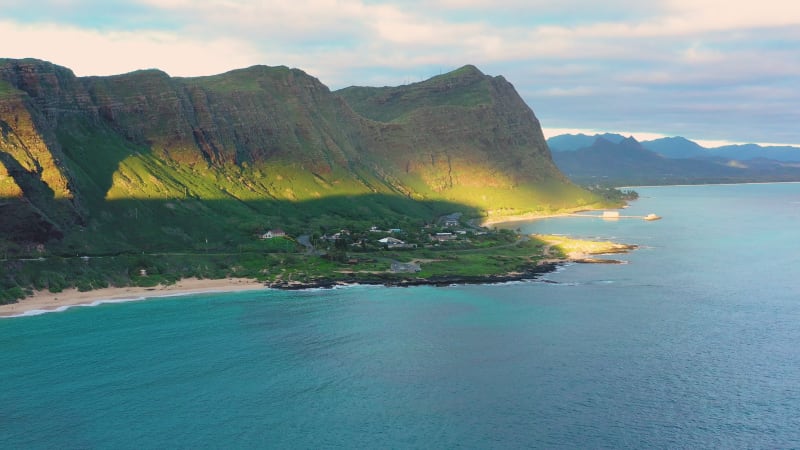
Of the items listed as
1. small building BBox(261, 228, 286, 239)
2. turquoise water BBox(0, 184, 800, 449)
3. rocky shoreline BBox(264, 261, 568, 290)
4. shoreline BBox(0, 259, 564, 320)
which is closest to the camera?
turquoise water BBox(0, 184, 800, 449)

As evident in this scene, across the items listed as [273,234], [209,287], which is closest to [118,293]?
[209,287]

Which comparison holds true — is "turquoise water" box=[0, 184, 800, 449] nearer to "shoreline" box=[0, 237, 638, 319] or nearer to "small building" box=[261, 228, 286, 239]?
"shoreline" box=[0, 237, 638, 319]

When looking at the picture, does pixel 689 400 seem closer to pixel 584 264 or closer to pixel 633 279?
pixel 633 279

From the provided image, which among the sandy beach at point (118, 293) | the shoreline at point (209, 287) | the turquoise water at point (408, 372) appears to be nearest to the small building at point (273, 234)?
the sandy beach at point (118, 293)

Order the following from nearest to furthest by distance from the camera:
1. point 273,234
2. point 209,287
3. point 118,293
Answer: point 118,293 → point 209,287 → point 273,234

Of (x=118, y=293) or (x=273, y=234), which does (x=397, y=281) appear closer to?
(x=273, y=234)

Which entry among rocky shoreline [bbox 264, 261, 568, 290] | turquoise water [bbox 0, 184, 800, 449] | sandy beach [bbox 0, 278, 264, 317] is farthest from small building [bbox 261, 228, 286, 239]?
turquoise water [bbox 0, 184, 800, 449]

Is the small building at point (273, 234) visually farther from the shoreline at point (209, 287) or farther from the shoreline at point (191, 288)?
the shoreline at point (209, 287)

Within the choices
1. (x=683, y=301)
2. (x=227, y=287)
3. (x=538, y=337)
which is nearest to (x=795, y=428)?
(x=538, y=337)
